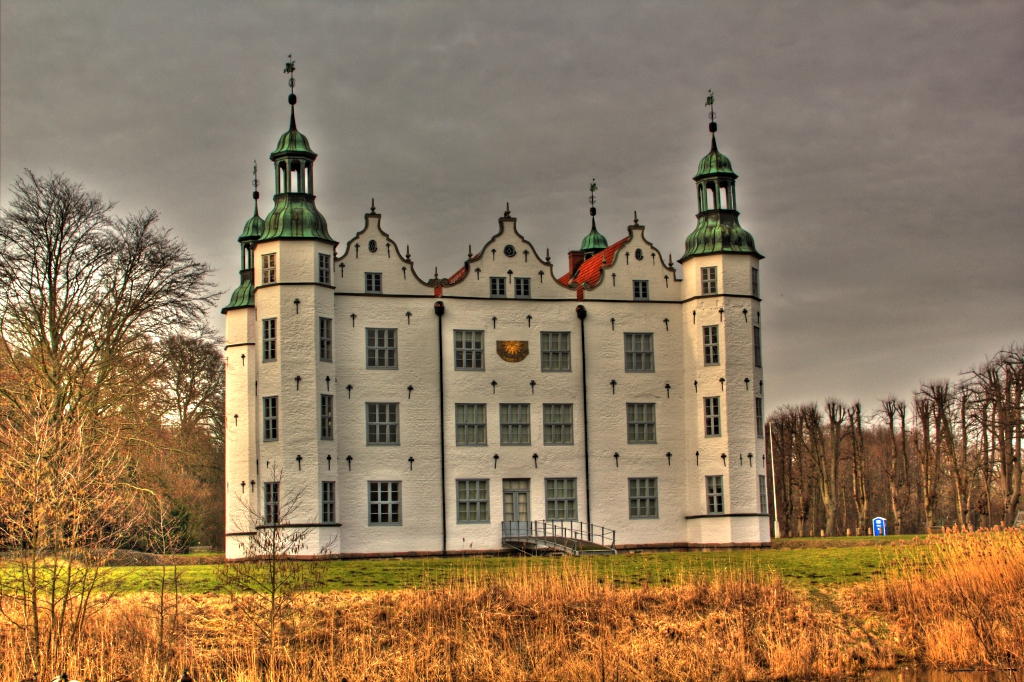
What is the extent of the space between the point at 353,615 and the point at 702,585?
23.2 ft

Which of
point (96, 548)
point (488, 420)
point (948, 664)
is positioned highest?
point (488, 420)

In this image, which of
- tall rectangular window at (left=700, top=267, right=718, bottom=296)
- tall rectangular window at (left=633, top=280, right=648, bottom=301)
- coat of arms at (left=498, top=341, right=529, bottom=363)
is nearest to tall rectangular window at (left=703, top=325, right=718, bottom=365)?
tall rectangular window at (left=700, top=267, right=718, bottom=296)

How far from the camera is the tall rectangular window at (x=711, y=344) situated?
126 ft

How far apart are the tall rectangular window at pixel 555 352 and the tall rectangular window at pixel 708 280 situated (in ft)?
15.7

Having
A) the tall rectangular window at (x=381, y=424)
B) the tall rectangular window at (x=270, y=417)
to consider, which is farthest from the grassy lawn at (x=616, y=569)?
the tall rectangular window at (x=381, y=424)

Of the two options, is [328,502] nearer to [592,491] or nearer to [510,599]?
[592,491]

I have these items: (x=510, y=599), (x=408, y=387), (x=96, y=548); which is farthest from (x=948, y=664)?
(x=408, y=387)

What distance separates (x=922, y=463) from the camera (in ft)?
181

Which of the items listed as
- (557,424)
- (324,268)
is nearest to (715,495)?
(557,424)

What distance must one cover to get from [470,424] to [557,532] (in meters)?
4.41

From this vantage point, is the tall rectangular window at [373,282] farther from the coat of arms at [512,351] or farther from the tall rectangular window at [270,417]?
the tall rectangular window at [270,417]

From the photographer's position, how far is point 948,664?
2123cm

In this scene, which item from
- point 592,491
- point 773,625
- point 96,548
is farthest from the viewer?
point 592,491

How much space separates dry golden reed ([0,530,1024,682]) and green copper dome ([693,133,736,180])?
18.6 meters
